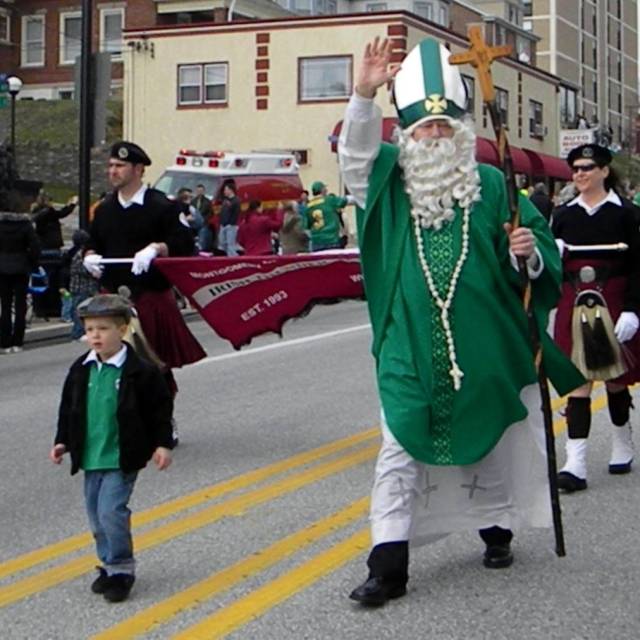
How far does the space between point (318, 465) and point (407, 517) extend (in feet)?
10.3

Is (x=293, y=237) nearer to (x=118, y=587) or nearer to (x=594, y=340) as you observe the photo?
(x=594, y=340)

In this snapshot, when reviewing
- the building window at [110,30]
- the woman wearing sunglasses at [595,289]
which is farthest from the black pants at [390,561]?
the building window at [110,30]

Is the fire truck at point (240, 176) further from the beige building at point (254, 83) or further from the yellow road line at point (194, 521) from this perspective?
the yellow road line at point (194, 521)

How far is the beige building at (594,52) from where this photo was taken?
82.9 meters

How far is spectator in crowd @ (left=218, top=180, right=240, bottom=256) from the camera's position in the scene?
25516 millimetres

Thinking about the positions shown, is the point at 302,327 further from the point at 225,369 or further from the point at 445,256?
the point at 445,256

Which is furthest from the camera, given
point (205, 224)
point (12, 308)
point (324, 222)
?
point (205, 224)

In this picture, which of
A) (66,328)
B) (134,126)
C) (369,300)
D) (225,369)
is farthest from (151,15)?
(369,300)

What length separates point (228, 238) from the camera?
2555 cm

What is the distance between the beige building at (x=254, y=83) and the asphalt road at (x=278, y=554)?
30.9 meters

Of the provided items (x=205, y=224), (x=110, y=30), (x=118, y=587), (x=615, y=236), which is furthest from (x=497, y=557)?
(x=110, y=30)

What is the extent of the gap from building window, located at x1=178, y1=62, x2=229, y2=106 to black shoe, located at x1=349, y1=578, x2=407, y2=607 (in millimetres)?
37703

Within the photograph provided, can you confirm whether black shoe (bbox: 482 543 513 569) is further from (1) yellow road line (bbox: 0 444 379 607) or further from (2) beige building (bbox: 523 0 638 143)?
(2) beige building (bbox: 523 0 638 143)

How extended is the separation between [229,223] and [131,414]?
20341mm
